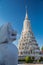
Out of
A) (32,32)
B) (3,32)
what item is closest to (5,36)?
(3,32)

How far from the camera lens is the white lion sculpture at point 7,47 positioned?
15.4 ft

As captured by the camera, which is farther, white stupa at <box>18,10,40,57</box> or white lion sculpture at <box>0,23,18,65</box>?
white stupa at <box>18,10,40,57</box>

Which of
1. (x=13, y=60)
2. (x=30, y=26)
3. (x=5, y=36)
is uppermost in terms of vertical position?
(x=30, y=26)

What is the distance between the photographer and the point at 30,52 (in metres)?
28.8

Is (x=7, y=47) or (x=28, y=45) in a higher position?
(x=28, y=45)

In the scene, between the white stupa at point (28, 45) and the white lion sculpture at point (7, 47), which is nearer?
the white lion sculpture at point (7, 47)

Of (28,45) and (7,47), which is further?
(28,45)

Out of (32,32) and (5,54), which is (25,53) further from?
(5,54)

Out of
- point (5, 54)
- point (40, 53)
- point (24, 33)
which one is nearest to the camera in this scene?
point (5, 54)

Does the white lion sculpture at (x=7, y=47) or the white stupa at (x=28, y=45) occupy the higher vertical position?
the white stupa at (x=28, y=45)

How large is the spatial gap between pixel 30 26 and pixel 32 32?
137 centimetres

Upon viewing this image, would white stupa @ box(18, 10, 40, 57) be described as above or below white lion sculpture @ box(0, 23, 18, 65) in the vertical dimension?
above

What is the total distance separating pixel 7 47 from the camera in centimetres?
472

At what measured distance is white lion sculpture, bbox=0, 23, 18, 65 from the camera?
468 centimetres
